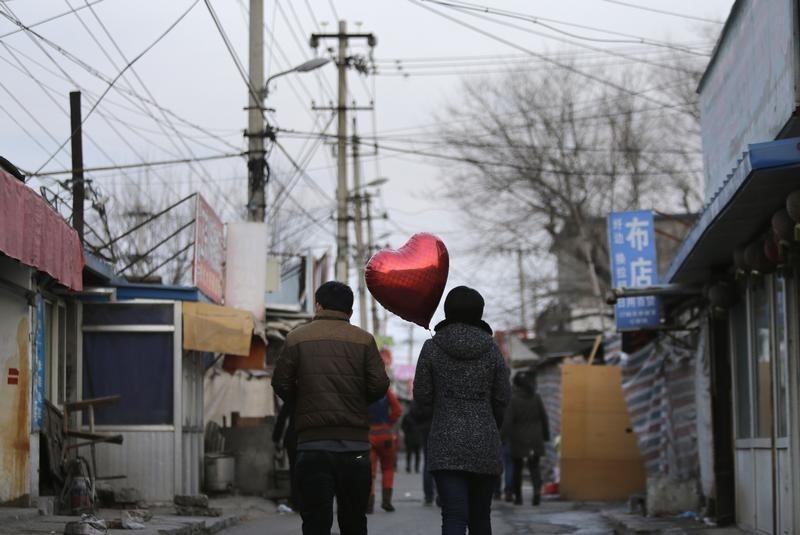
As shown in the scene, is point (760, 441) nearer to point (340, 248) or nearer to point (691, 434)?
point (691, 434)

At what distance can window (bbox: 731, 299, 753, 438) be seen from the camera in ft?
48.6

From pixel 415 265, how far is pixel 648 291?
327 inches

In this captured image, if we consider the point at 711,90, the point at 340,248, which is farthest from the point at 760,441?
the point at 340,248

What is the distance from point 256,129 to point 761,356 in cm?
1086

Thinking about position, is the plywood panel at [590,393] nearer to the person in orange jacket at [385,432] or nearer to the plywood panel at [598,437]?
the plywood panel at [598,437]

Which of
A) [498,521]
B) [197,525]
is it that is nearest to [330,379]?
[197,525]

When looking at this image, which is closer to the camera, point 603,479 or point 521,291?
point 603,479

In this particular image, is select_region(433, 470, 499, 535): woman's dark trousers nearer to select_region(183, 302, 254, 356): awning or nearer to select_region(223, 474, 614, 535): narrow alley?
select_region(223, 474, 614, 535): narrow alley

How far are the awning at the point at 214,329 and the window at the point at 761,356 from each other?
23.0ft

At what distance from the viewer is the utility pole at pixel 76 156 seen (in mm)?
17781

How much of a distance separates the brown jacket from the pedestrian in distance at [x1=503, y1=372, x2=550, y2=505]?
1279cm

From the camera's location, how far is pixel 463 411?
26.8 ft

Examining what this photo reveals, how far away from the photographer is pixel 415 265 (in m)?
9.01

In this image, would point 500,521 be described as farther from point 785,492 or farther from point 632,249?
point 632,249
